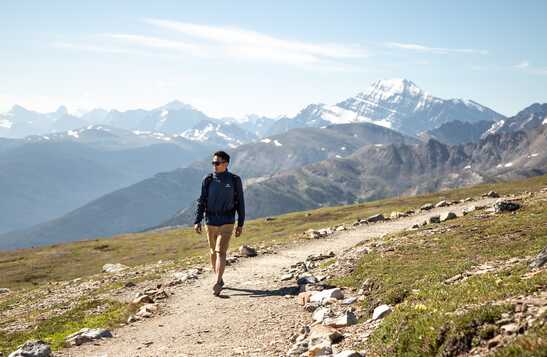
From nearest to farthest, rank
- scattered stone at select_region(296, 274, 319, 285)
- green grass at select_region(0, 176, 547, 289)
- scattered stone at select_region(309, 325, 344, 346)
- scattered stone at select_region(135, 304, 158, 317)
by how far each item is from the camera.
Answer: scattered stone at select_region(309, 325, 344, 346) → scattered stone at select_region(135, 304, 158, 317) → scattered stone at select_region(296, 274, 319, 285) → green grass at select_region(0, 176, 547, 289)

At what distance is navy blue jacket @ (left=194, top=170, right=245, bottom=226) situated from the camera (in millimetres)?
20312

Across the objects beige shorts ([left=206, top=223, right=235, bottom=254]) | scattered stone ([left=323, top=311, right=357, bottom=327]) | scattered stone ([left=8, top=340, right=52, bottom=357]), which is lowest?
scattered stone ([left=8, top=340, right=52, bottom=357])

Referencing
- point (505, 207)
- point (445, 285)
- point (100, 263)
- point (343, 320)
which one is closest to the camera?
point (343, 320)

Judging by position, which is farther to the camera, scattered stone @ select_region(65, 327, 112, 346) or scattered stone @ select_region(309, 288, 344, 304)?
scattered stone @ select_region(309, 288, 344, 304)

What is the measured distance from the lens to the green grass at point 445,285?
9.81m

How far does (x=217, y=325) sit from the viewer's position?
16.6 meters

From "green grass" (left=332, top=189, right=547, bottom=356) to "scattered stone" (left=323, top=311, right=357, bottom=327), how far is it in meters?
1.03

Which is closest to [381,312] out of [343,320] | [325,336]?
[343,320]

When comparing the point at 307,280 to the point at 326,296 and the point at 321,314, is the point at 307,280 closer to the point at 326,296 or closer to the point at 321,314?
the point at 326,296

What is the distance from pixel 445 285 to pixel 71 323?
16.9 metres

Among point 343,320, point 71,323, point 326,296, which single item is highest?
point 343,320

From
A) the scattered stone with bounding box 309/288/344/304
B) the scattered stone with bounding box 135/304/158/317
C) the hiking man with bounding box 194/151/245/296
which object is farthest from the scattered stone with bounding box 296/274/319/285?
the scattered stone with bounding box 135/304/158/317

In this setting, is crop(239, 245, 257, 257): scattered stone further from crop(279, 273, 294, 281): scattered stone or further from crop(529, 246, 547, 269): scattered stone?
crop(529, 246, 547, 269): scattered stone

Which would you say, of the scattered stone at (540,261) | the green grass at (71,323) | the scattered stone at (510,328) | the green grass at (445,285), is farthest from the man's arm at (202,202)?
the scattered stone at (510,328)
